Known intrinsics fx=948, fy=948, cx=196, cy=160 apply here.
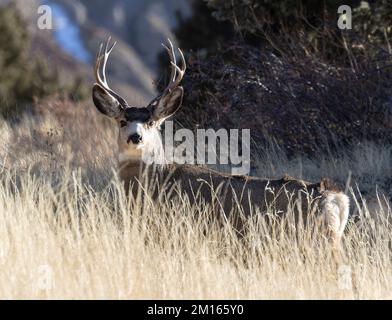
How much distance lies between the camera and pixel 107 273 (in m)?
5.62

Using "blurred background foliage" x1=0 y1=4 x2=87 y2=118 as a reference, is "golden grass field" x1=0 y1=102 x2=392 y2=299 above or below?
below

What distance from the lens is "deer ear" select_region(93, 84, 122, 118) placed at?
8.12 meters

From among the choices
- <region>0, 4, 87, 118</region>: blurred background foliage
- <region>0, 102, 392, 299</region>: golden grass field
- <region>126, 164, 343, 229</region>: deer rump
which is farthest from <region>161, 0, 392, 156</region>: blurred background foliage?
<region>0, 4, 87, 118</region>: blurred background foliage

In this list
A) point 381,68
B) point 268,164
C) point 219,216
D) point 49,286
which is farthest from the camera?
point 381,68

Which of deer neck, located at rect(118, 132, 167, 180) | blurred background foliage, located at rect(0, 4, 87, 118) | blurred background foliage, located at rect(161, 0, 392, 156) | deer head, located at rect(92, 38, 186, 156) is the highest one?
blurred background foliage, located at rect(0, 4, 87, 118)

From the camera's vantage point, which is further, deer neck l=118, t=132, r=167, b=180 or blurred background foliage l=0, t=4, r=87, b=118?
blurred background foliage l=0, t=4, r=87, b=118

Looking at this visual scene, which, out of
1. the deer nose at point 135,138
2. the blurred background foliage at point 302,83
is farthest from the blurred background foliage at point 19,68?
the deer nose at point 135,138

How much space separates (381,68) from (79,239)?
19.1 feet

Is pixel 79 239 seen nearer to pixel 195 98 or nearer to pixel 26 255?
pixel 26 255

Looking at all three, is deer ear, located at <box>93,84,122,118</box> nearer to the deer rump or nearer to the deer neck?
the deer neck

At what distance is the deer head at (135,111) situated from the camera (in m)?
7.81

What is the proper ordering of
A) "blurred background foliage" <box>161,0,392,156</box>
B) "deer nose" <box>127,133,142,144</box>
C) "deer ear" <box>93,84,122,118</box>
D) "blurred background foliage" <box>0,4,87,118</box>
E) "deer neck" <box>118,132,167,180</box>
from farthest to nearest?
"blurred background foliage" <box>0,4,87,118</box> → "blurred background foliage" <box>161,0,392,156</box> → "deer ear" <box>93,84,122,118</box> → "deer neck" <box>118,132,167,180</box> → "deer nose" <box>127,133,142,144</box>

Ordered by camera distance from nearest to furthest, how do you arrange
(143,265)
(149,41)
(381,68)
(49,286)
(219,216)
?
(49,286), (143,265), (219,216), (381,68), (149,41)

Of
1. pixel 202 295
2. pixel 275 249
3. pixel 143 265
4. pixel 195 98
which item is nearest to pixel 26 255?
pixel 143 265
